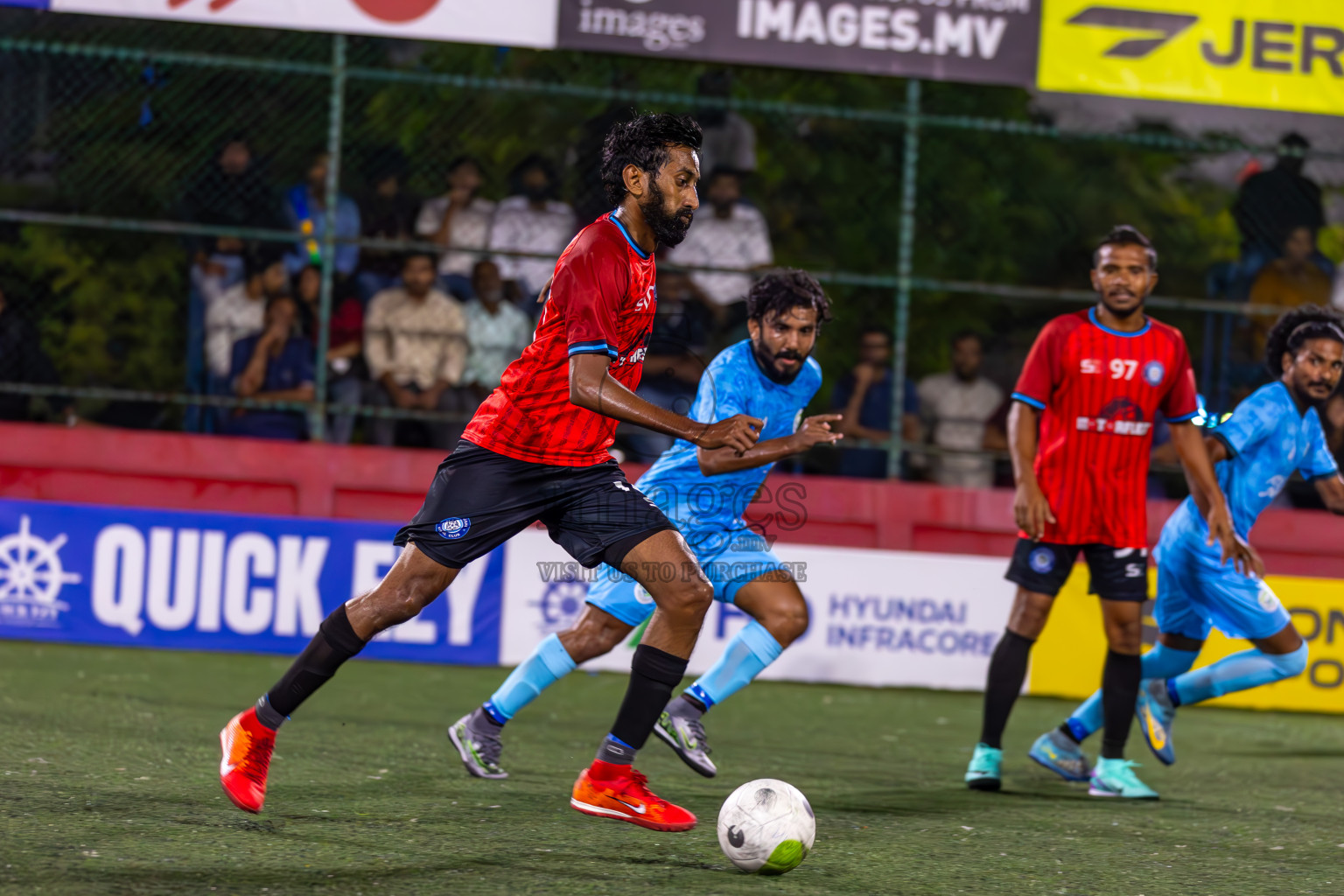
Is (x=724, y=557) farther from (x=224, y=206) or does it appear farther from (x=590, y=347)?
(x=224, y=206)

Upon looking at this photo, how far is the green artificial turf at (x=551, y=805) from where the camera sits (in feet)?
12.6

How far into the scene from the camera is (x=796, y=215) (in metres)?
12.5

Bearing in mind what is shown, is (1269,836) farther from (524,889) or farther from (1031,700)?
(1031,700)

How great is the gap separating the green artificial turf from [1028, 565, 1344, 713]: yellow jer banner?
0.81 m

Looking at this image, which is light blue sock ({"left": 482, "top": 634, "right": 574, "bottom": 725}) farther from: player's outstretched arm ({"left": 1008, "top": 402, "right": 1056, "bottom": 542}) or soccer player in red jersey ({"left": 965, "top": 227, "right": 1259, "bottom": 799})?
player's outstretched arm ({"left": 1008, "top": 402, "right": 1056, "bottom": 542})

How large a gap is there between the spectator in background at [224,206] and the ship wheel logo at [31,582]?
205 centimetres

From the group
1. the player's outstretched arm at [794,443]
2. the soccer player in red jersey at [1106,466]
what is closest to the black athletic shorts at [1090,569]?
the soccer player in red jersey at [1106,466]

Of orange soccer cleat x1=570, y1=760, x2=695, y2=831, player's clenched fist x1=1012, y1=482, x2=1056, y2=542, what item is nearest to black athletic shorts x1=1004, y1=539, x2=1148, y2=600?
player's clenched fist x1=1012, y1=482, x2=1056, y2=542

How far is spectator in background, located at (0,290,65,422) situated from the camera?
9734 mm

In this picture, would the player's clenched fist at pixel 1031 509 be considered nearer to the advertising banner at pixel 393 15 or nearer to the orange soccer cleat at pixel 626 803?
the orange soccer cleat at pixel 626 803

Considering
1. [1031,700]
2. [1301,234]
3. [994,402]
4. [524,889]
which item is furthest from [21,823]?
[1301,234]

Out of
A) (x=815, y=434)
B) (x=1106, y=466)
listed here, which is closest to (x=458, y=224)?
(x=1106, y=466)

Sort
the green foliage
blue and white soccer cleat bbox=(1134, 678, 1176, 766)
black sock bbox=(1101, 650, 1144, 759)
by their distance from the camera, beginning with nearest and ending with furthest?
black sock bbox=(1101, 650, 1144, 759)
blue and white soccer cleat bbox=(1134, 678, 1176, 766)
the green foliage

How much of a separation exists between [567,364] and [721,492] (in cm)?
134
